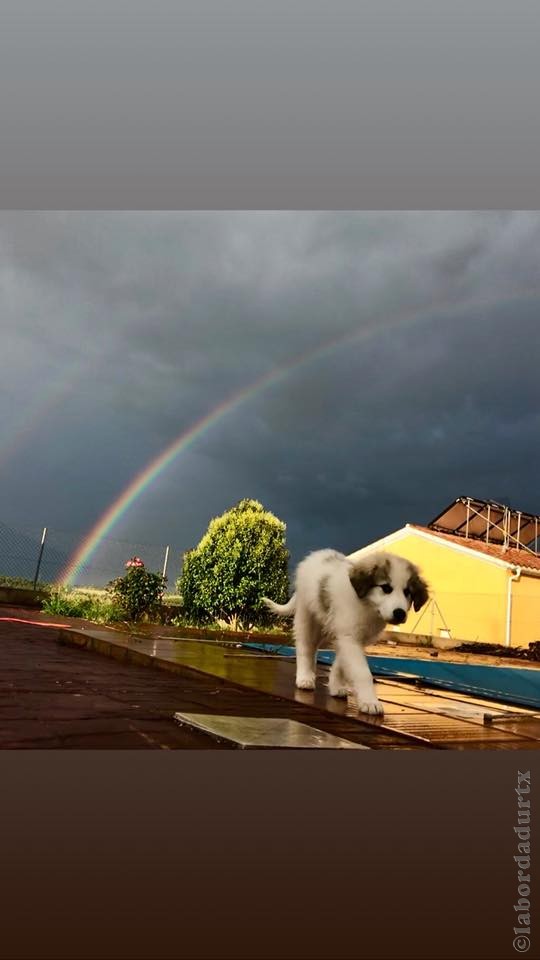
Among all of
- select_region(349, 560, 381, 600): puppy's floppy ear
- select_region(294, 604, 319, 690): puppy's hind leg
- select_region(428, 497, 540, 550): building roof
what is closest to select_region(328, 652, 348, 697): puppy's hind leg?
select_region(294, 604, 319, 690): puppy's hind leg

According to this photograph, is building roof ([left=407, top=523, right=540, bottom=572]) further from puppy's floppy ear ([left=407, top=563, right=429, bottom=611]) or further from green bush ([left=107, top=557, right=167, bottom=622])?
puppy's floppy ear ([left=407, top=563, right=429, bottom=611])

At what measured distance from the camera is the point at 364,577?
3223mm

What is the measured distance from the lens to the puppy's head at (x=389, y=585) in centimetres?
312

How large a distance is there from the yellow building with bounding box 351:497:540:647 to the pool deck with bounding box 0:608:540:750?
6.89 m

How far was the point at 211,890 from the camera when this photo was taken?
1.39 m

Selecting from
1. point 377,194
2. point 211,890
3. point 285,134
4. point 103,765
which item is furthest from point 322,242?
point 211,890

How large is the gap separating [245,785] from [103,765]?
0.53m

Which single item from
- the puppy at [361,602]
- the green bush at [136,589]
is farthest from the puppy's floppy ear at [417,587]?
the green bush at [136,589]

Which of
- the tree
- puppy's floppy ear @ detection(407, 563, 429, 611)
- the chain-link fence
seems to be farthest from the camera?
the chain-link fence

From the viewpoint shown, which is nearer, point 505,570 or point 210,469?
point 505,570

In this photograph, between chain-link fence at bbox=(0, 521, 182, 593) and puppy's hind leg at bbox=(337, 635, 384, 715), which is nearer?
puppy's hind leg at bbox=(337, 635, 384, 715)

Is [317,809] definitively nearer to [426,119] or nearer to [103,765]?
[103,765]

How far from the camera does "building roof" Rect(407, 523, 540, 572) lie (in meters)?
12.4

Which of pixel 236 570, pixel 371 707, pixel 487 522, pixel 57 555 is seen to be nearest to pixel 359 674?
pixel 371 707
